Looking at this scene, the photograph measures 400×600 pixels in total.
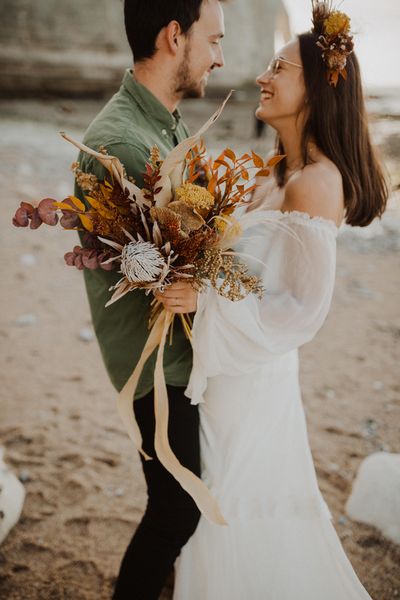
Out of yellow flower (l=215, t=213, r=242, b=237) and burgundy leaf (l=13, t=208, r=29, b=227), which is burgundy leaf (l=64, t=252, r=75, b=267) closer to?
burgundy leaf (l=13, t=208, r=29, b=227)

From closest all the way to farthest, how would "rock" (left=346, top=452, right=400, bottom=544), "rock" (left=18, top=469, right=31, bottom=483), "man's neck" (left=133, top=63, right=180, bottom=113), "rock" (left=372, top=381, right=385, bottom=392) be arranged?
"man's neck" (left=133, top=63, right=180, bottom=113) → "rock" (left=346, top=452, right=400, bottom=544) → "rock" (left=18, top=469, right=31, bottom=483) → "rock" (left=372, top=381, right=385, bottom=392)

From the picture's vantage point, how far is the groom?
6.23 ft

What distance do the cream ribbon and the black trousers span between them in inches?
4.7

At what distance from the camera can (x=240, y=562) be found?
203 centimetres

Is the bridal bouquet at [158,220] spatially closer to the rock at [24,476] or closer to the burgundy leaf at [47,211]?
the burgundy leaf at [47,211]

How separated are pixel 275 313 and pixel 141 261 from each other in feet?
2.14

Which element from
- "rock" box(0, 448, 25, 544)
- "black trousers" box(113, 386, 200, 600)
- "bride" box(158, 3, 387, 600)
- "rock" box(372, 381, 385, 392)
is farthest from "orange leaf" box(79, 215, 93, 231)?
"rock" box(372, 381, 385, 392)

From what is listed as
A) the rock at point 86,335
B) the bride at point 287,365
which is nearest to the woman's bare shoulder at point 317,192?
the bride at point 287,365

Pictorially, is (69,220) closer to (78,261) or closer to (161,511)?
(78,261)

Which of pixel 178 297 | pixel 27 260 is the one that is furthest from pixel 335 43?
pixel 27 260

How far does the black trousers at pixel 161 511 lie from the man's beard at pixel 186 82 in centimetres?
132

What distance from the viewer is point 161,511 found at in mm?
1909

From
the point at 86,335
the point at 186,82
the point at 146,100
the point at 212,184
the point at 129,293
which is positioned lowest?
the point at 86,335

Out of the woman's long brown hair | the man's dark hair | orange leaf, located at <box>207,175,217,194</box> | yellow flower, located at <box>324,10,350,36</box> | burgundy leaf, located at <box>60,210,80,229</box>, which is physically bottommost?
burgundy leaf, located at <box>60,210,80,229</box>
